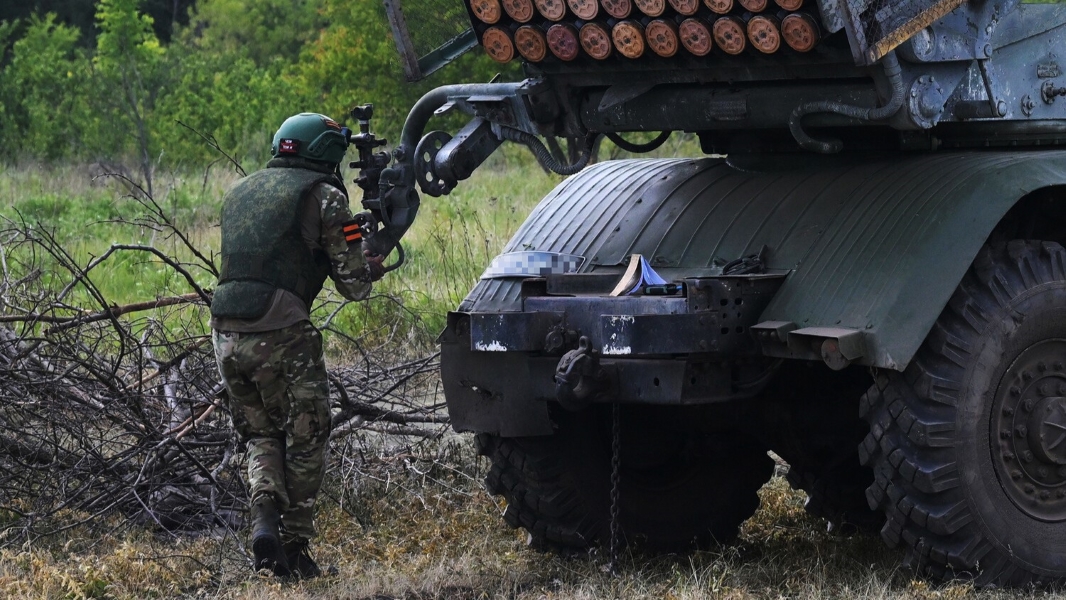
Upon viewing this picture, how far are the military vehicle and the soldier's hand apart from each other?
0.08 meters

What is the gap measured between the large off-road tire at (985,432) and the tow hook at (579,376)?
94cm

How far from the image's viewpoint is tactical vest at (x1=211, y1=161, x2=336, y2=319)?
5.97 m

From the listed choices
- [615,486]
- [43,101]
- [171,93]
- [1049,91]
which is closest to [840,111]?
[1049,91]

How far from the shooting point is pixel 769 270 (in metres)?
5.46

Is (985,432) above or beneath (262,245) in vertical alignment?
beneath

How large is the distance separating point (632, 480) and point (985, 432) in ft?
5.48

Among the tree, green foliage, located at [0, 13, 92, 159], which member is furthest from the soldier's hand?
green foliage, located at [0, 13, 92, 159]

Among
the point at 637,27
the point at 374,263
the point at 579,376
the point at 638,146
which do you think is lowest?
the point at 579,376

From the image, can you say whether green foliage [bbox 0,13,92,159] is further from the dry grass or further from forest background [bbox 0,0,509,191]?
the dry grass

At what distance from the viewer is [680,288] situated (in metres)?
5.32

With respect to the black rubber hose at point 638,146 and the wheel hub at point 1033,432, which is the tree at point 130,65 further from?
the wheel hub at point 1033,432

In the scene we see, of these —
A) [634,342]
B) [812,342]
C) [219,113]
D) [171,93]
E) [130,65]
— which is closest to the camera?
[812,342]

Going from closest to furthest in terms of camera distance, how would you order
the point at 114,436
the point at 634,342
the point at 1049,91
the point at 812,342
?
the point at 812,342 → the point at 634,342 → the point at 1049,91 → the point at 114,436

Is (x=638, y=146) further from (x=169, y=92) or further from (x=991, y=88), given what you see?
(x=169, y=92)
